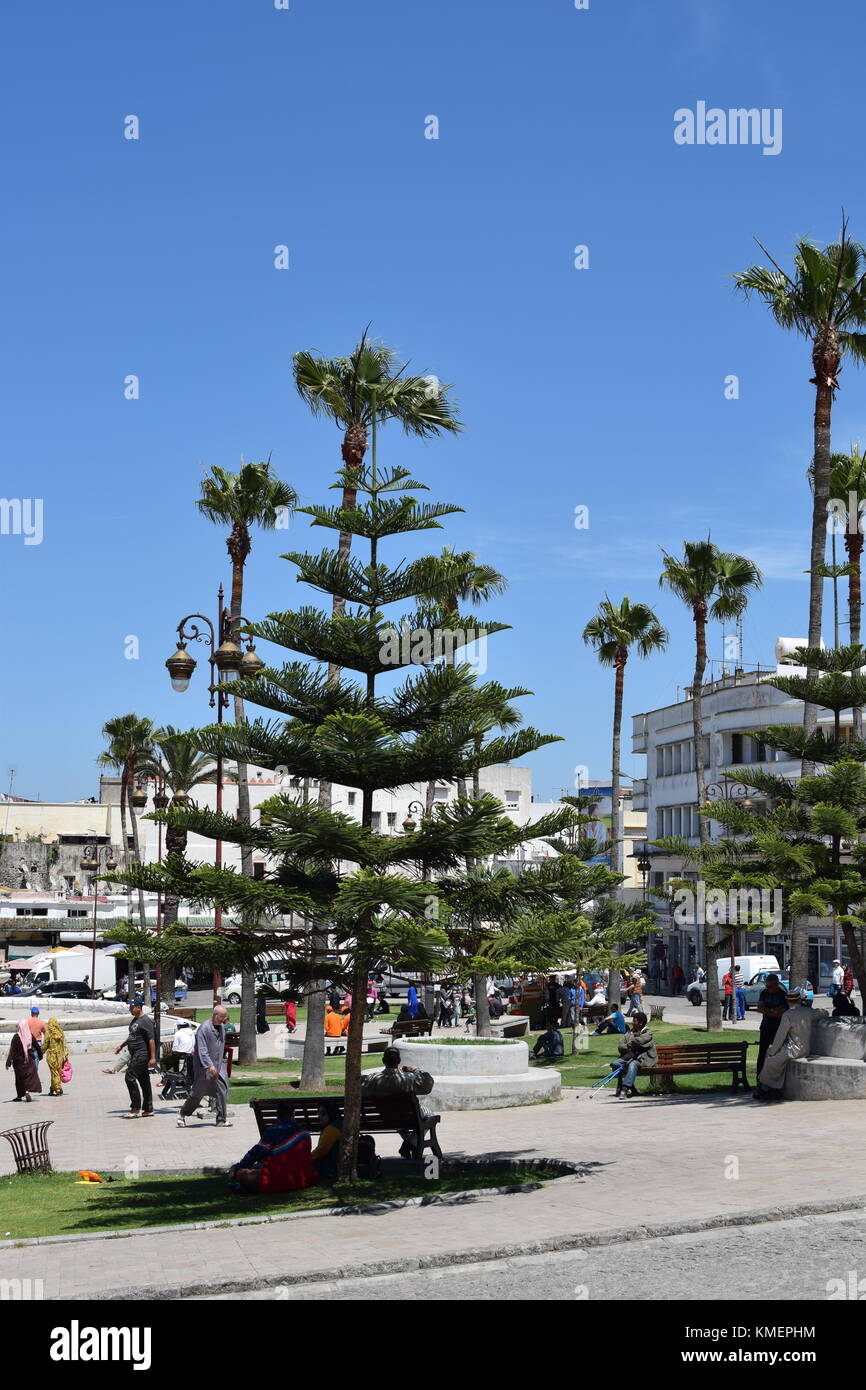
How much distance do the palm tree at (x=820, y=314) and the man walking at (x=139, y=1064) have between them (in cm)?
1132

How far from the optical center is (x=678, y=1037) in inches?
1145

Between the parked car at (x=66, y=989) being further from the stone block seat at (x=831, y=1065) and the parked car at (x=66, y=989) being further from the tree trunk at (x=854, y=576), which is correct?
the stone block seat at (x=831, y=1065)

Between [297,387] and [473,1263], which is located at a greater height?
[297,387]

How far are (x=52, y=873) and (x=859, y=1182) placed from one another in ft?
283

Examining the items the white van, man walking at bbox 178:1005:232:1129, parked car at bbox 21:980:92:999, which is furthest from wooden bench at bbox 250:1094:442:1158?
parked car at bbox 21:980:92:999

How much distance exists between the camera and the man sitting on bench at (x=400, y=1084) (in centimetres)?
1400

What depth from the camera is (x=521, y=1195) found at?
38.6 feet

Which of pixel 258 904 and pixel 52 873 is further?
pixel 52 873

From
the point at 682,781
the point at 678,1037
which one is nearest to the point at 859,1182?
the point at 678,1037

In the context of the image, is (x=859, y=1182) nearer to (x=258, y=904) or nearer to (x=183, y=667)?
(x=258, y=904)

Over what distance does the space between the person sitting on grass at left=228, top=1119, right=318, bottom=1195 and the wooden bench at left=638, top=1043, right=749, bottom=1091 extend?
7628 millimetres

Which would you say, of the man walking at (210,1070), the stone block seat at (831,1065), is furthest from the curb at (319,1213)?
the man walking at (210,1070)
